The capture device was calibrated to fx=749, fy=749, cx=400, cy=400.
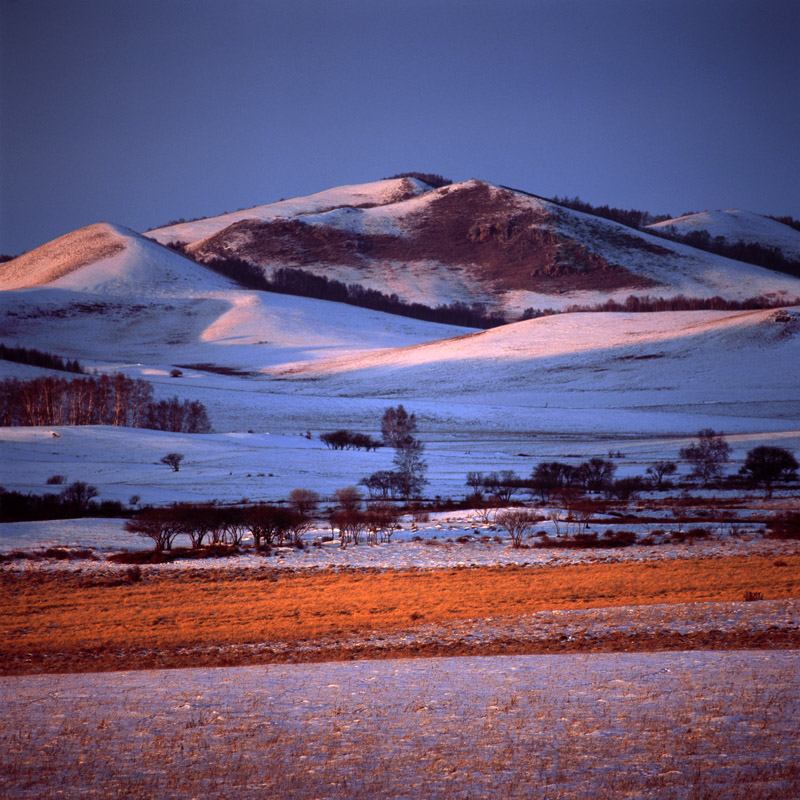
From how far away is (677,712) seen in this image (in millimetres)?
8305

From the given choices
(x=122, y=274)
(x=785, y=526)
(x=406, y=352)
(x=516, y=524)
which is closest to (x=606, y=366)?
(x=406, y=352)

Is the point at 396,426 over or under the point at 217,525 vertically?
over

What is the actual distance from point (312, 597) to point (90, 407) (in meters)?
64.7

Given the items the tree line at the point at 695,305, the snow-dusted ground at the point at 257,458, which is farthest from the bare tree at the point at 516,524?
the tree line at the point at 695,305

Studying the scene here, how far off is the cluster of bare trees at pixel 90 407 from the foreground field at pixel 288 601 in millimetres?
51942

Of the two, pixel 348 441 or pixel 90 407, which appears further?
pixel 90 407

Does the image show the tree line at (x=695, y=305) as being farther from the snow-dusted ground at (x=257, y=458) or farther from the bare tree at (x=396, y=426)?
the snow-dusted ground at (x=257, y=458)

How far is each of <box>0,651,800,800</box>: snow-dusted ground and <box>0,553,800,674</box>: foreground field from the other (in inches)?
125

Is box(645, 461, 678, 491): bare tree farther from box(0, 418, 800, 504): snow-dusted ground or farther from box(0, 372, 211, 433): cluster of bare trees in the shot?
box(0, 372, 211, 433): cluster of bare trees

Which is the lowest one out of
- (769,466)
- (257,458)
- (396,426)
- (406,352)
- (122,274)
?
(769,466)

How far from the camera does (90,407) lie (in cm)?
7819

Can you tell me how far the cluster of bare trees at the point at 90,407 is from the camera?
3036 inches

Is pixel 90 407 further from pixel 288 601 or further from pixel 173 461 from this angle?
pixel 288 601

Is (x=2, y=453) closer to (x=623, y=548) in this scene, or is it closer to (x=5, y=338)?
(x=623, y=548)
